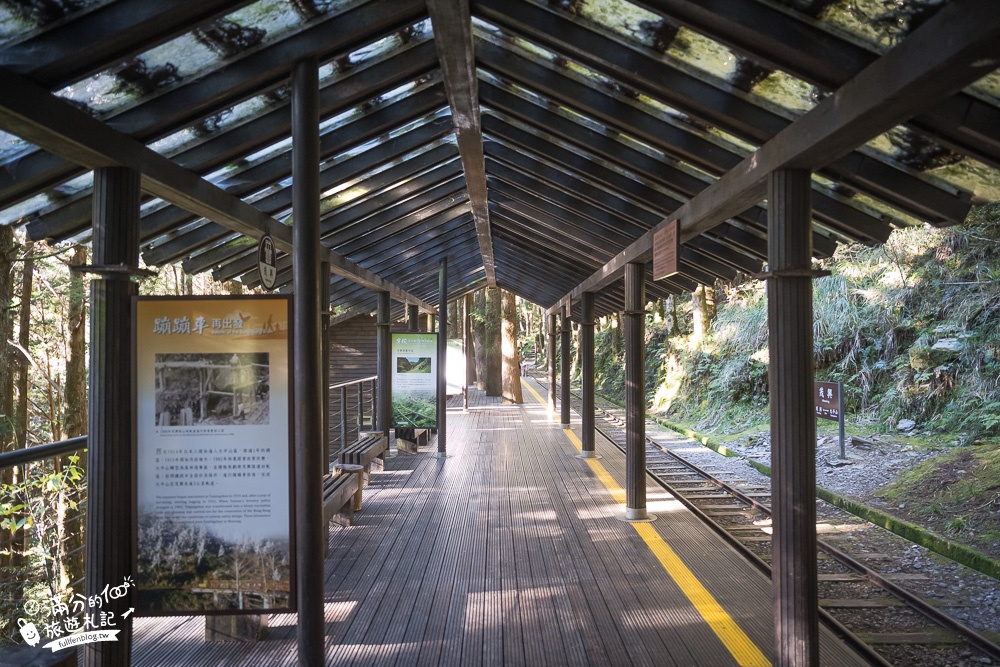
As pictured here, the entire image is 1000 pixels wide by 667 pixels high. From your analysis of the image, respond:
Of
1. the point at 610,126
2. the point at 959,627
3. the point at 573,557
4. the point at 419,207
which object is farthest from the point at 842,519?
the point at 419,207

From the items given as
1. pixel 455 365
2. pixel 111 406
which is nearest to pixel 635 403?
pixel 111 406

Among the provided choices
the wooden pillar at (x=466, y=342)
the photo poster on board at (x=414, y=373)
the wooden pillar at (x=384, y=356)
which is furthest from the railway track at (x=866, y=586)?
the wooden pillar at (x=466, y=342)

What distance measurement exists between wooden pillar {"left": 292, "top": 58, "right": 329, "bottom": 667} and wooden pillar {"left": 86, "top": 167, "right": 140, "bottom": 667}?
30.1 inches

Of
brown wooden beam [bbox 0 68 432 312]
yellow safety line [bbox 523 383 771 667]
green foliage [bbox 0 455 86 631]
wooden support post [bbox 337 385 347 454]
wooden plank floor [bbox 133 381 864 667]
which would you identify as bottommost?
green foliage [bbox 0 455 86 631]

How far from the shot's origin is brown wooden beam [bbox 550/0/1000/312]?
2137 mm

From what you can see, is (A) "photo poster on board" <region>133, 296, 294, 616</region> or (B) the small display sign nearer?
(A) "photo poster on board" <region>133, 296, 294, 616</region>

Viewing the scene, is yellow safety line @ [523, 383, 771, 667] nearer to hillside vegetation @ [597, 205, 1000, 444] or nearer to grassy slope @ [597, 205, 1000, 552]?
grassy slope @ [597, 205, 1000, 552]

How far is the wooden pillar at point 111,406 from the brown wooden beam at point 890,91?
10.6 ft

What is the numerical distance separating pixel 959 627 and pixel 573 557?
8.78 ft

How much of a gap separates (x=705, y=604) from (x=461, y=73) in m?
3.73

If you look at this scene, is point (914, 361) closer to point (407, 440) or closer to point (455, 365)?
point (407, 440)

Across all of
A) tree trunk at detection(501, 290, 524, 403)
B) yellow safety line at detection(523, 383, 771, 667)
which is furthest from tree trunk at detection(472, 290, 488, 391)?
yellow safety line at detection(523, 383, 771, 667)

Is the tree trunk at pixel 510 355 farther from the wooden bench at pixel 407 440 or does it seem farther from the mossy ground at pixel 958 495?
the mossy ground at pixel 958 495

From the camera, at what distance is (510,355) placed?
2117 centimetres
